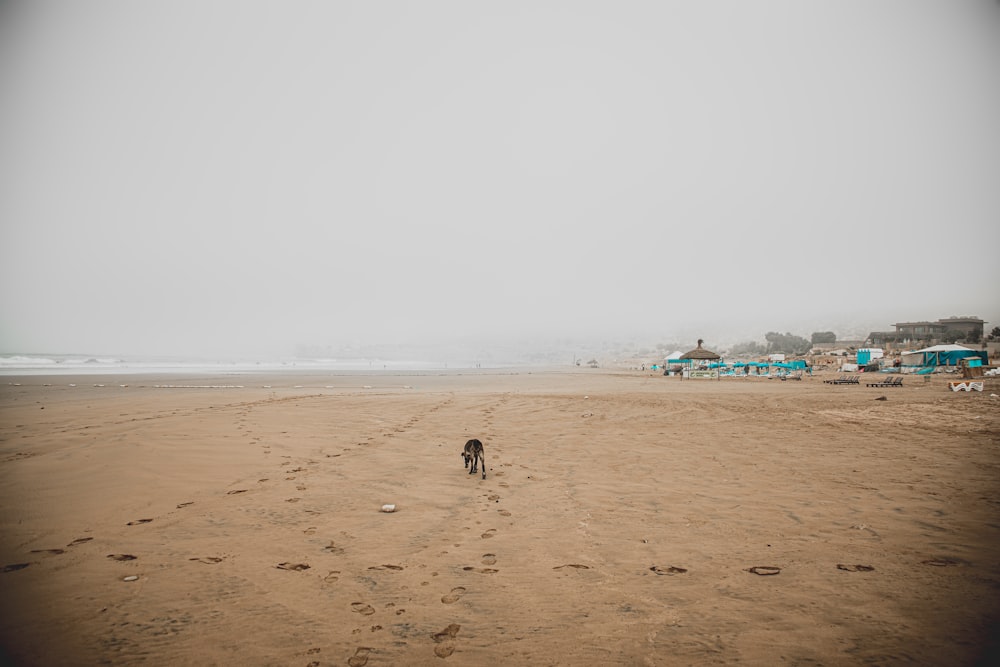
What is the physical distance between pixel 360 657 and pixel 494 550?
2.01 metres

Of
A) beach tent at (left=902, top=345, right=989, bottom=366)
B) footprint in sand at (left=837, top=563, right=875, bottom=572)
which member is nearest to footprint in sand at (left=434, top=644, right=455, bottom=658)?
footprint in sand at (left=837, top=563, right=875, bottom=572)

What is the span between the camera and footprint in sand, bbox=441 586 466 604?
376 cm

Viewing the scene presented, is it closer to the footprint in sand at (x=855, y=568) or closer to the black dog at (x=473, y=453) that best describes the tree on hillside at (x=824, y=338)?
the black dog at (x=473, y=453)

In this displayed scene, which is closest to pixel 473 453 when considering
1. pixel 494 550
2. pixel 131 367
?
pixel 494 550

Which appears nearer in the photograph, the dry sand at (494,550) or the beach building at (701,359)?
the dry sand at (494,550)

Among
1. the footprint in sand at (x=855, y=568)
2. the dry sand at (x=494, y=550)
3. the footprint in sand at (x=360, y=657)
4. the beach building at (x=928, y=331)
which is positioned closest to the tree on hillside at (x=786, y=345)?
the beach building at (x=928, y=331)

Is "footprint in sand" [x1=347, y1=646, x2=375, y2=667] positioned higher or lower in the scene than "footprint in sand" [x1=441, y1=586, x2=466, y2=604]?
higher

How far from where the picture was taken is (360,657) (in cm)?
301

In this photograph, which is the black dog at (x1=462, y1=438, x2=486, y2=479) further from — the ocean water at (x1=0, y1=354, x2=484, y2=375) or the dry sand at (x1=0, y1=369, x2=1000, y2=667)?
the ocean water at (x1=0, y1=354, x2=484, y2=375)

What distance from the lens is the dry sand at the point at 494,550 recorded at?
317cm

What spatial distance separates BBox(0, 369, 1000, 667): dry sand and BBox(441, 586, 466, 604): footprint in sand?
46 millimetres

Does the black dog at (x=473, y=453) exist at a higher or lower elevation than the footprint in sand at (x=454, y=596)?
higher

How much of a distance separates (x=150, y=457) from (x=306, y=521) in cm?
499

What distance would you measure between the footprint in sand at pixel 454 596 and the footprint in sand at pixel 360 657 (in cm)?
82
